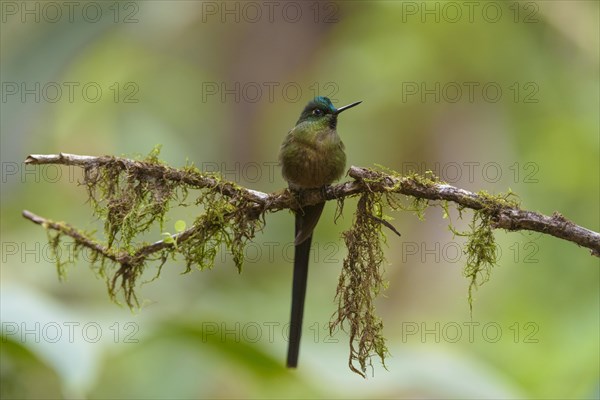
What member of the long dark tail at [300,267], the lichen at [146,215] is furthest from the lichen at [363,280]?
the lichen at [146,215]

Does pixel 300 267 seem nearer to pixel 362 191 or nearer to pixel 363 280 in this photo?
pixel 363 280

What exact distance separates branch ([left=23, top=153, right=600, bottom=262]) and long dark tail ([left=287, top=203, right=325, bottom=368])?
8cm

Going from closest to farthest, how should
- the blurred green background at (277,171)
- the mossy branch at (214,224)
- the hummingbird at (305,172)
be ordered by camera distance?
the mossy branch at (214,224) < the hummingbird at (305,172) < the blurred green background at (277,171)

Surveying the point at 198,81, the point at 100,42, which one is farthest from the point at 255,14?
the point at 100,42

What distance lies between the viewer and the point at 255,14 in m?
7.56

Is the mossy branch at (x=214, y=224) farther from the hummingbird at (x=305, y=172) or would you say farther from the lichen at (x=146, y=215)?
the hummingbird at (x=305, y=172)

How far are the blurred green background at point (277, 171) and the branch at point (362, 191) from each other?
0.90m

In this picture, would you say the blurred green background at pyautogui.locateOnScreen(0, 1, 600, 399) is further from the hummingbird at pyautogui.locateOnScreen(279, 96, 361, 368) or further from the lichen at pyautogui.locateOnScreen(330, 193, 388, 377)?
the lichen at pyautogui.locateOnScreen(330, 193, 388, 377)

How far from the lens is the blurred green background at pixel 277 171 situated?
4.14m

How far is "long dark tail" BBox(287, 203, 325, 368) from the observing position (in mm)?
3600

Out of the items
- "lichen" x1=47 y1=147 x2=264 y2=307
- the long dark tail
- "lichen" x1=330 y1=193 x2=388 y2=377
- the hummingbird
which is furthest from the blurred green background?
"lichen" x1=330 y1=193 x2=388 y2=377

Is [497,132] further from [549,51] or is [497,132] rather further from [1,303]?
[1,303]

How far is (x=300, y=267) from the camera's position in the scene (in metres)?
3.70

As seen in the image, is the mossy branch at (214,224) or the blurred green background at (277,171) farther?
the blurred green background at (277,171)
